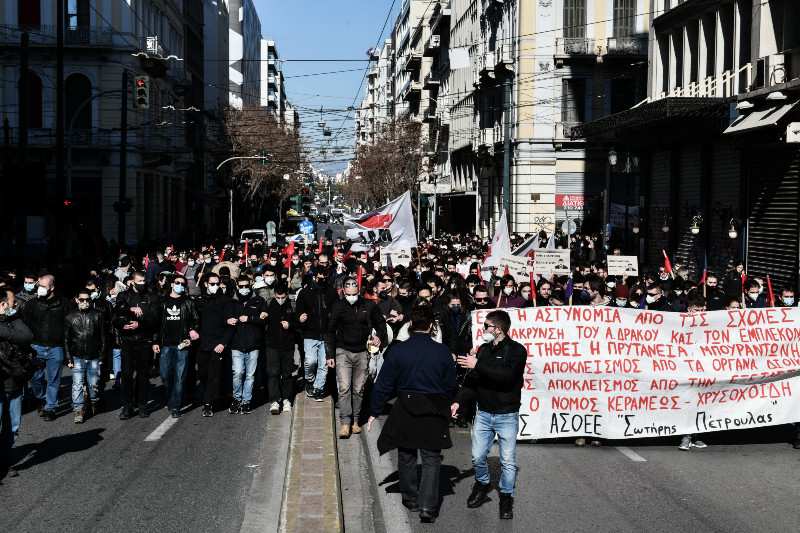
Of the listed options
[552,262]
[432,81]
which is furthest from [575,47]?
[432,81]

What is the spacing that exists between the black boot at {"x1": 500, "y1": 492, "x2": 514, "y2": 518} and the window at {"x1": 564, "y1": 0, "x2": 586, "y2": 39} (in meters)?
35.6

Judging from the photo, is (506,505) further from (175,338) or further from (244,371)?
(175,338)

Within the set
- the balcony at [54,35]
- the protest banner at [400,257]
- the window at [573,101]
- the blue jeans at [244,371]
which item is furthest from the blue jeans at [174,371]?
the balcony at [54,35]

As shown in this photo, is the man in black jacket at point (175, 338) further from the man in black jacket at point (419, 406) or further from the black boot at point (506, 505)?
A: the black boot at point (506, 505)

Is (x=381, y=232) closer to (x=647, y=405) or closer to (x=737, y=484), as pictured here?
(x=647, y=405)

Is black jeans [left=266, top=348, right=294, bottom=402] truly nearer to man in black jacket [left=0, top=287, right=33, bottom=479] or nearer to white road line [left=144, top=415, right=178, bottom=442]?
white road line [left=144, top=415, right=178, bottom=442]

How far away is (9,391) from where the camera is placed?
30.5 feet

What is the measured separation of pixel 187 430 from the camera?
37.9ft

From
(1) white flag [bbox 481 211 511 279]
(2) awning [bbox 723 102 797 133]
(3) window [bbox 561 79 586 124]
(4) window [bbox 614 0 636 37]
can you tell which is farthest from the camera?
(3) window [bbox 561 79 586 124]

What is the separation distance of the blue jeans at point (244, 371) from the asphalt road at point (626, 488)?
80.7 inches

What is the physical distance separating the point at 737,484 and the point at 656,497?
3.24 feet

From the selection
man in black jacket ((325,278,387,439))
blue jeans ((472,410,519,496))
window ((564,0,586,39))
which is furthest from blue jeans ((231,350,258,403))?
window ((564,0,586,39))

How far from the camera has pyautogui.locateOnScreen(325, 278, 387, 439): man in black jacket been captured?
37.9ft

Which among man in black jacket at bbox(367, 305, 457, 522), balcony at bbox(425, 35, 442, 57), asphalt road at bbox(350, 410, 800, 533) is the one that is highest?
Result: balcony at bbox(425, 35, 442, 57)
